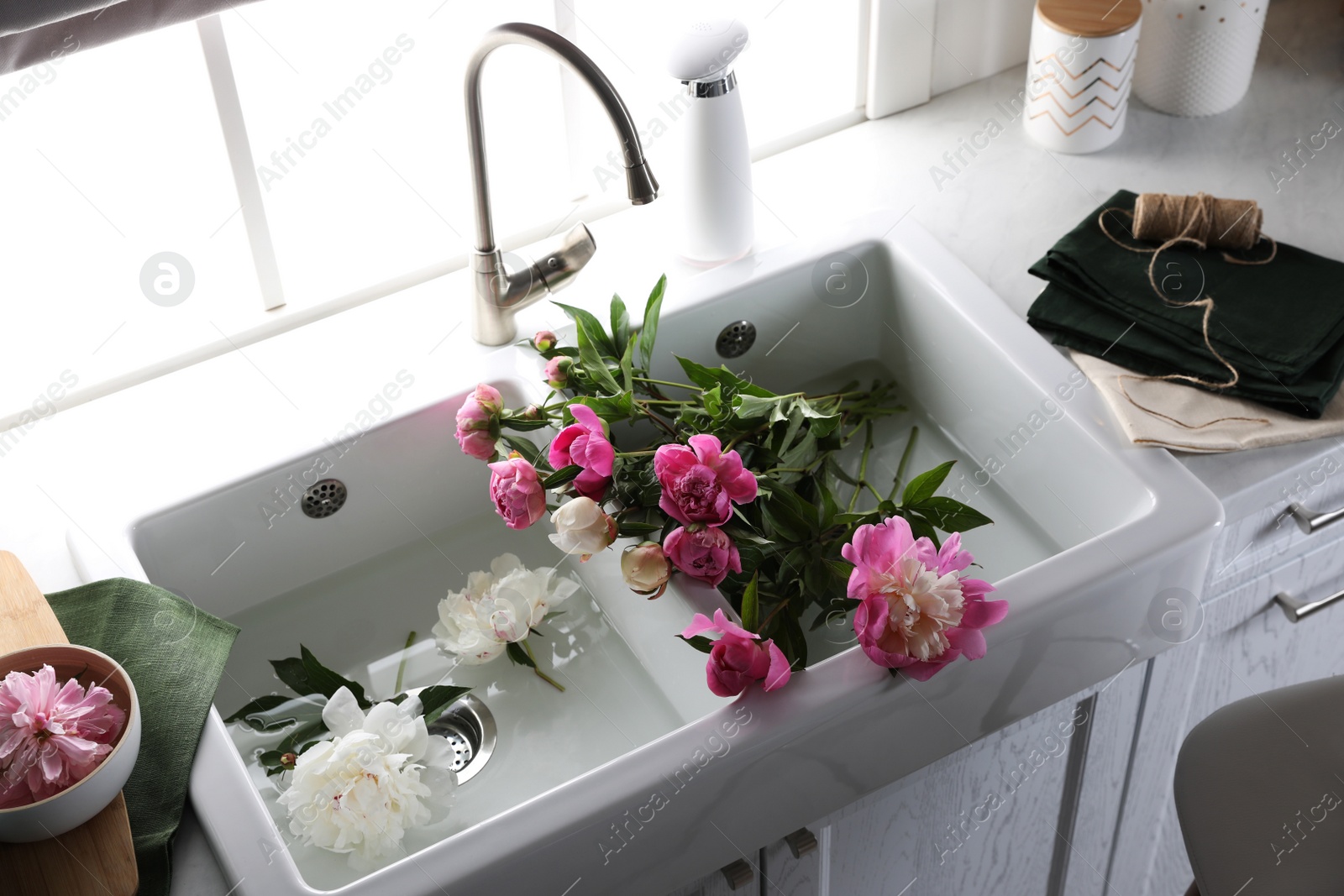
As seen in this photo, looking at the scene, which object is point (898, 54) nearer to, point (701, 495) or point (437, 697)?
point (701, 495)

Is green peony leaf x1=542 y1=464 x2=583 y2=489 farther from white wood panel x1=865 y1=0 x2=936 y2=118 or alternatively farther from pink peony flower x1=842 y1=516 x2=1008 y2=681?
white wood panel x1=865 y1=0 x2=936 y2=118

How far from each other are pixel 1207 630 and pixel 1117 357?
0.31m

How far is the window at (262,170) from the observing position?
1.21 metres

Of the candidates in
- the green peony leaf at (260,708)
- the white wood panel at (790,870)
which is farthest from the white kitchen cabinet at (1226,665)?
the green peony leaf at (260,708)

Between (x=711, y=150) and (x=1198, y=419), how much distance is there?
1.79ft

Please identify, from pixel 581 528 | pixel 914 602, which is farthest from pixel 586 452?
pixel 914 602

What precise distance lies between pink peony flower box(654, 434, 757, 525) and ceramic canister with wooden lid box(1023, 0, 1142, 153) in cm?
77

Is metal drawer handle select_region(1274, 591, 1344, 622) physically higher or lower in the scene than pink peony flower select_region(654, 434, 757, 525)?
lower

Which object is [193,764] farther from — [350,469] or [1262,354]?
[1262,354]

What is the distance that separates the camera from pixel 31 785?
821mm

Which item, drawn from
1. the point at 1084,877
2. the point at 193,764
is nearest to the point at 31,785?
the point at 193,764

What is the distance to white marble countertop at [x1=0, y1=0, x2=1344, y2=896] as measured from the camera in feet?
3.85

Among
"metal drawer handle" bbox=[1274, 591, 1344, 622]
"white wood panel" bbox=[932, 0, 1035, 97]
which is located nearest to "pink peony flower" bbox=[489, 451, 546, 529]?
"metal drawer handle" bbox=[1274, 591, 1344, 622]

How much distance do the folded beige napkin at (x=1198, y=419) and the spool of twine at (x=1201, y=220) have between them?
0.21m
